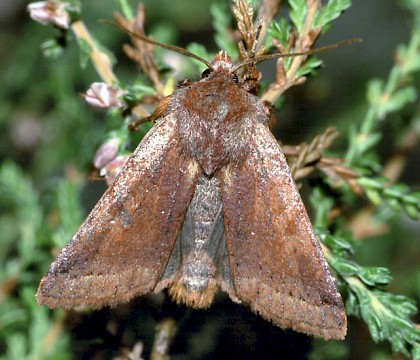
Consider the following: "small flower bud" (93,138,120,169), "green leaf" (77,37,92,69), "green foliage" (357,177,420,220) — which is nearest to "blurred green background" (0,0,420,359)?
"green leaf" (77,37,92,69)

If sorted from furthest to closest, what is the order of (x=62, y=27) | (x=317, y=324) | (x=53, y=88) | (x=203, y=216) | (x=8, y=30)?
(x=8, y=30) < (x=53, y=88) < (x=62, y=27) < (x=203, y=216) < (x=317, y=324)

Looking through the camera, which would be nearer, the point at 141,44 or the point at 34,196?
the point at 141,44

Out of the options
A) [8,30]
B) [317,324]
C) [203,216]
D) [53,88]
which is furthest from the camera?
[8,30]

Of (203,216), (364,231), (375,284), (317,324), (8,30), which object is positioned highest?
(8,30)

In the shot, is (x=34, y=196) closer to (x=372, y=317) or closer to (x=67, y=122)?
(x=67, y=122)

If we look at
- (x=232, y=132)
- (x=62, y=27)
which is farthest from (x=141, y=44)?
(x=232, y=132)

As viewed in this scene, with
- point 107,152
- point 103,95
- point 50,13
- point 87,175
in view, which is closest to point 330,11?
point 103,95
